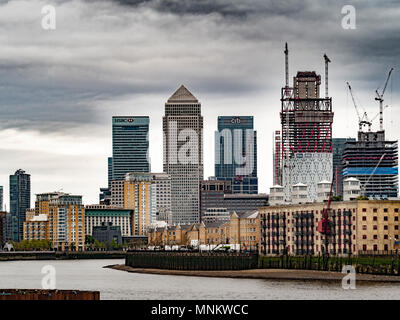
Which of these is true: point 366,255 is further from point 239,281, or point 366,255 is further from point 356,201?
point 239,281

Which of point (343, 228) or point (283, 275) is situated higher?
point (343, 228)

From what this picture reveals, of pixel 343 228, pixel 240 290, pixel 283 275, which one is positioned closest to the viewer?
pixel 240 290

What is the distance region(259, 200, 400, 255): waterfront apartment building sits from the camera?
167m

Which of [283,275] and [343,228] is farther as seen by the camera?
[343,228]

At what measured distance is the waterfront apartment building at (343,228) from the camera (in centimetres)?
16738

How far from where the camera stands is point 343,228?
566 ft

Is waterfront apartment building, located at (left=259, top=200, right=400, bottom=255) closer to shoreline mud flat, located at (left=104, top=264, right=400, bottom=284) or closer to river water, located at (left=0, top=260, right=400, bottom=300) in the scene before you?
shoreline mud flat, located at (left=104, top=264, right=400, bottom=284)

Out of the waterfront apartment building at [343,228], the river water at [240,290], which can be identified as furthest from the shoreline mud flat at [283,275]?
the waterfront apartment building at [343,228]

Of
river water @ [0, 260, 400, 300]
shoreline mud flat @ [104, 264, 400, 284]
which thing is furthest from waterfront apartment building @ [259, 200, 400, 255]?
river water @ [0, 260, 400, 300]

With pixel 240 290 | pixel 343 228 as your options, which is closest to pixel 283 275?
pixel 343 228

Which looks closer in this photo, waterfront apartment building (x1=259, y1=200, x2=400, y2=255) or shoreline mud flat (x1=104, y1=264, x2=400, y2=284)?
shoreline mud flat (x1=104, y1=264, x2=400, y2=284)

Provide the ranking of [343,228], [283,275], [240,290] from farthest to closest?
[343,228] < [283,275] < [240,290]

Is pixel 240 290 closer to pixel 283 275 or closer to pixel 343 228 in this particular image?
pixel 283 275

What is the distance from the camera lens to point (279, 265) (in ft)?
559
